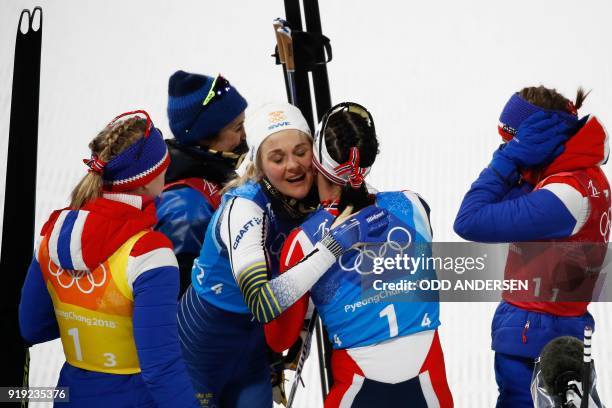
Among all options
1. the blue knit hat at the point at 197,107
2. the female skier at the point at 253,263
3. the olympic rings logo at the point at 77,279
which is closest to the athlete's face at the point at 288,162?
the female skier at the point at 253,263

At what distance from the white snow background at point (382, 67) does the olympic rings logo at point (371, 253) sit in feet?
5.81

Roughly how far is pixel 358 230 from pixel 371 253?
66 millimetres

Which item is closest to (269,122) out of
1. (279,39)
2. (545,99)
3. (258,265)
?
(258,265)

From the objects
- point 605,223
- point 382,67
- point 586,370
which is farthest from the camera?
point 382,67

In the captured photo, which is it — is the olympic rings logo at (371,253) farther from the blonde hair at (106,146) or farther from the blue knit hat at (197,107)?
the blue knit hat at (197,107)

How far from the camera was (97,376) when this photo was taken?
2121mm

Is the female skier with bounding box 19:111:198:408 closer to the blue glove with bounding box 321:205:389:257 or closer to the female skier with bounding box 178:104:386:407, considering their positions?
the female skier with bounding box 178:104:386:407

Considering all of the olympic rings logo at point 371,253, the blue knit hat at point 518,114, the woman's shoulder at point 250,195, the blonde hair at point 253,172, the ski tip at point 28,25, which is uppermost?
the ski tip at point 28,25

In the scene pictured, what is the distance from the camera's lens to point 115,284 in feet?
6.75

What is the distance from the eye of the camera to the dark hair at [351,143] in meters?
2.20

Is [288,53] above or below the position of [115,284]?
above

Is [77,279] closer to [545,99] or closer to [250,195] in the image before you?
[250,195]

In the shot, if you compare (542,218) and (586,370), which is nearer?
(586,370)

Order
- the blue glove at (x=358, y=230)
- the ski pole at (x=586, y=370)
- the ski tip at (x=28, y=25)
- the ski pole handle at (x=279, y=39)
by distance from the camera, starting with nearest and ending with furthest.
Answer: the ski pole at (x=586, y=370) < the blue glove at (x=358, y=230) < the ski tip at (x=28, y=25) < the ski pole handle at (x=279, y=39)
